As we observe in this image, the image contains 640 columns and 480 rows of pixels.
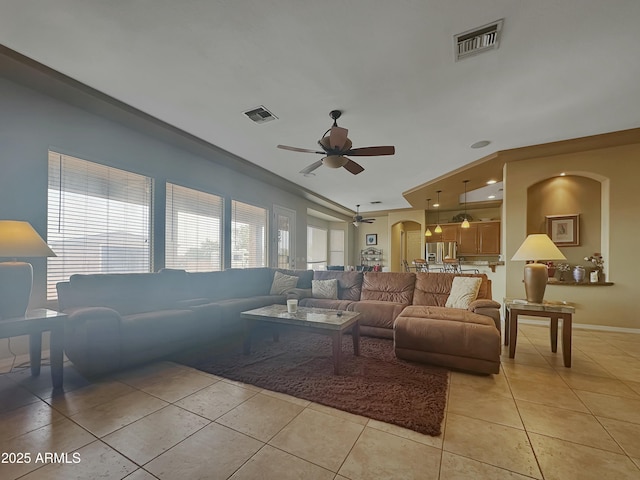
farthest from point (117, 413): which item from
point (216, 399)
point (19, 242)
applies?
point (19, 242)

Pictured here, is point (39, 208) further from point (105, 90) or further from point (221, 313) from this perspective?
point (221, 313)

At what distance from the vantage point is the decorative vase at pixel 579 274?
4.26 metres

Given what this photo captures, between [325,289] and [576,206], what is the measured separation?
434 centimetres

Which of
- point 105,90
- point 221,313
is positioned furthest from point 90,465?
point 105,90

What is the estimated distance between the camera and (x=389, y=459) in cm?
144

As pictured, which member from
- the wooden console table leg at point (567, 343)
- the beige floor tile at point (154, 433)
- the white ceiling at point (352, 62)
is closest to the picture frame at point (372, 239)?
the white ceiling at point (352, 62)

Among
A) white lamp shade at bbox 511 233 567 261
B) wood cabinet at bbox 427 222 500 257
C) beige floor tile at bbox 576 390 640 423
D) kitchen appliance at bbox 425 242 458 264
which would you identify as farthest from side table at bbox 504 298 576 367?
wood cabinet at bbox 427 222 500 257

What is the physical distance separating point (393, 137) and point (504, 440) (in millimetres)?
3559

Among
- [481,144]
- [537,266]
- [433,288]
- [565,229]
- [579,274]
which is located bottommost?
[433,288]

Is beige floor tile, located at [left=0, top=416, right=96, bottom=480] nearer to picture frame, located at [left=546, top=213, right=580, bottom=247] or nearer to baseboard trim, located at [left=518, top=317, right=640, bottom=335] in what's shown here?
baseboard trim, located at [left=518, top=317, right=640, bottom=335]

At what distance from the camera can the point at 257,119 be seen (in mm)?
3463

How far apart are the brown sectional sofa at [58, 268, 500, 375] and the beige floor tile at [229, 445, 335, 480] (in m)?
1.69

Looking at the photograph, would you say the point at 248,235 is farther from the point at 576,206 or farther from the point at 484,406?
the point at 576,206

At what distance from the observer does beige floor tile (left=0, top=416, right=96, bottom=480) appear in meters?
1.40
